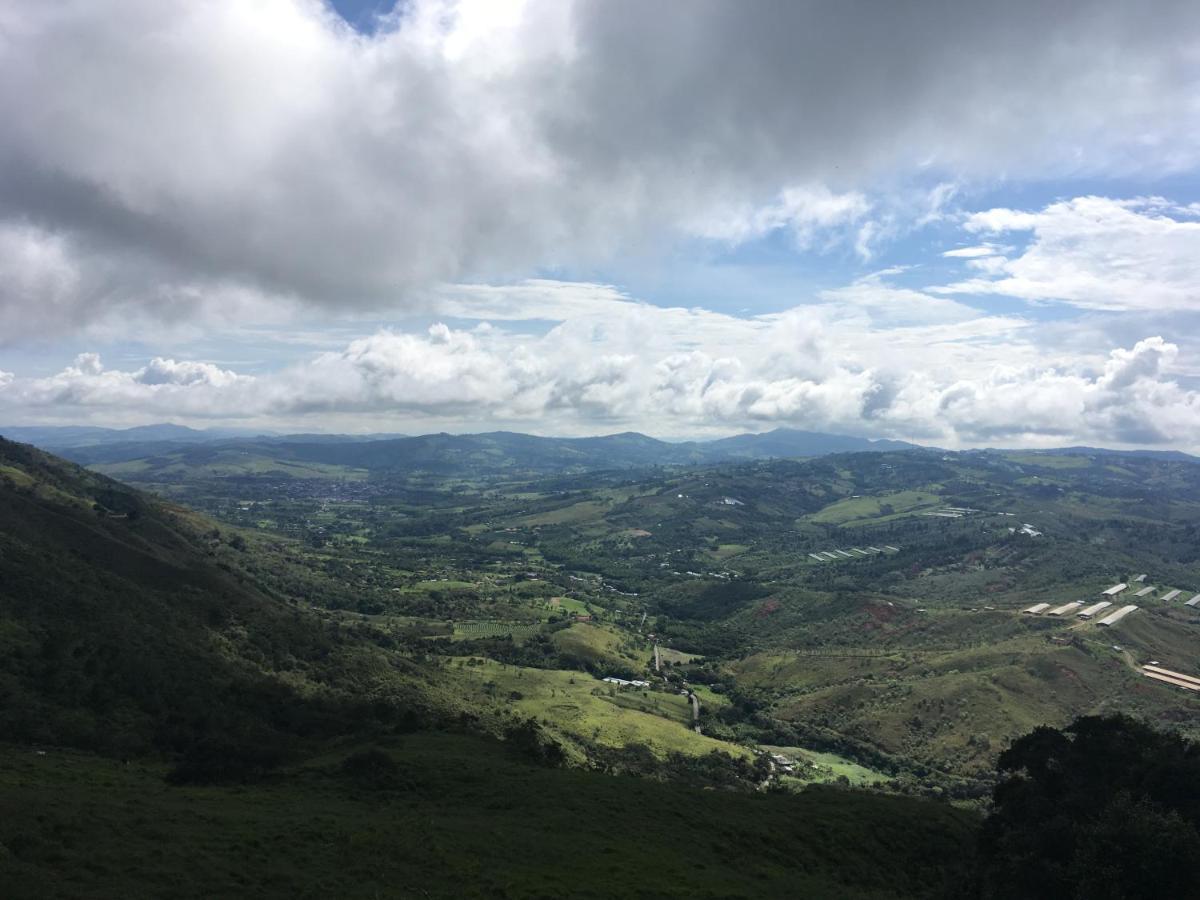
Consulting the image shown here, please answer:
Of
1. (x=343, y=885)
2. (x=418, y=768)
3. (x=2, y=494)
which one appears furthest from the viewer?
(x=2, y=494)

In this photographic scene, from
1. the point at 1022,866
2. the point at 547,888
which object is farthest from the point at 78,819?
the point at 1022,866

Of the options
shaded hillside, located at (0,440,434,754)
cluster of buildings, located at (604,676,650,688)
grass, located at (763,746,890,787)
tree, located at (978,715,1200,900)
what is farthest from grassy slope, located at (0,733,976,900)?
cluster of buildings, located at (604,676,650,688)

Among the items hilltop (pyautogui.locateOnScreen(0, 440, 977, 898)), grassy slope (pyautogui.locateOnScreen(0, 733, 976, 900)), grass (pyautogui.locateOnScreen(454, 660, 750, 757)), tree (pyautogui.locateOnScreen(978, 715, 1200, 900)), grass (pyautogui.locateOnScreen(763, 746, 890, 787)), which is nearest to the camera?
grassy slope (pyautogui.locateOnScreen(0, 733, 976, 900))

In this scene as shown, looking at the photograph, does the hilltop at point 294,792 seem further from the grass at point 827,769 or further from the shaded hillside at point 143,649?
the grass at point 827,769

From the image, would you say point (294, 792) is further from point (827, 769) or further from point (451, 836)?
point (827, 769)

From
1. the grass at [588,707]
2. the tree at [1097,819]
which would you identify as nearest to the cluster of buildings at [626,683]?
the grass at [588,707]

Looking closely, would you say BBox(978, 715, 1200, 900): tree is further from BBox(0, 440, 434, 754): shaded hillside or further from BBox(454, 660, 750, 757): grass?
BBox(0, 440, 434, 754): shaded hillside

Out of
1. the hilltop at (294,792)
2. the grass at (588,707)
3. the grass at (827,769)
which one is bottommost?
the grass at (827,769)

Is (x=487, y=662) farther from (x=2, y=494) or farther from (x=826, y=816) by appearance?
(x=826, y=816)
